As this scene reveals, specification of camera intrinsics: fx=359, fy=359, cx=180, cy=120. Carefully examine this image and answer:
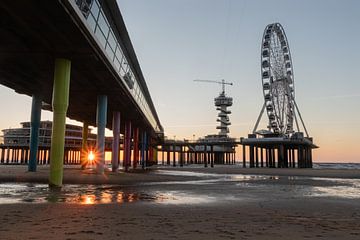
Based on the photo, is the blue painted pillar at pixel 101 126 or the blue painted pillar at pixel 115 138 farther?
the blue painted pillar at pixel 115 138

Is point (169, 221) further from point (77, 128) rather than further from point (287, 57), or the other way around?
point (77, 128)

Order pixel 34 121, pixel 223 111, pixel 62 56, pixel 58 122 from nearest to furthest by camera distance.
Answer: pixel 58 122, pixel 62 56, pixel 34 121, pixel 223 111

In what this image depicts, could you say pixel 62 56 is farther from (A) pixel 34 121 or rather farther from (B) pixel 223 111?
(B) pixel 223 111

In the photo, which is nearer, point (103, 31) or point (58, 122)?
point (58, 122)

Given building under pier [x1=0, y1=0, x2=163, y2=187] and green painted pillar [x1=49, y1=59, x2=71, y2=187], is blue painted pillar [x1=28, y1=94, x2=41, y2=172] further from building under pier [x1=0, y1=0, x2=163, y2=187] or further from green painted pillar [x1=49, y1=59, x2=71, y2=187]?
green painted pillar [x1=49, y1=59, x2=71, y2=187]

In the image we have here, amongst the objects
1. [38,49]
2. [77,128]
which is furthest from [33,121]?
[77,128]

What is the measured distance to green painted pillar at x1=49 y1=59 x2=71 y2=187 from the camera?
19.4 meters

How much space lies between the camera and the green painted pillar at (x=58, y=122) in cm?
1938

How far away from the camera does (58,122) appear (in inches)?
776

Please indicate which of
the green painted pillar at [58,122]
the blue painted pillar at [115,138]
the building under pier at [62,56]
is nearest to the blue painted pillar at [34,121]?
the building under pier at [62,56]

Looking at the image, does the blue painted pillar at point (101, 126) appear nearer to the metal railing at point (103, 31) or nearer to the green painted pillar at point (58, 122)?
the metal railing at point (103, 31)

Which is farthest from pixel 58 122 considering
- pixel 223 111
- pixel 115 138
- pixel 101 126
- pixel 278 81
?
pixel 223 111

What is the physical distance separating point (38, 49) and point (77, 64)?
11.4 feet

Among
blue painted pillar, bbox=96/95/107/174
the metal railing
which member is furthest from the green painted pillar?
blue painted pillar, bbox=96/95/107/174
